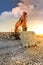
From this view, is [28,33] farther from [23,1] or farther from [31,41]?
[23,1]

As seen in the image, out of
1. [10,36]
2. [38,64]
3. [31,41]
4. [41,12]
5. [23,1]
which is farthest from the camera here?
[10,36]

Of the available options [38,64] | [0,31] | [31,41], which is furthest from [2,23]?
[38,64]

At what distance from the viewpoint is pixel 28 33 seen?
5.76 metres

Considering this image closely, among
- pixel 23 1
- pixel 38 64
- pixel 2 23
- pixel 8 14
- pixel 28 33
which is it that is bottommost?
pixel 38 64

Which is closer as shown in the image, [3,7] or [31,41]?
[31,41]

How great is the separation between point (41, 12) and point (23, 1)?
123 cm

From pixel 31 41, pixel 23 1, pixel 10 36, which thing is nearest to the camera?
pixel 31 41

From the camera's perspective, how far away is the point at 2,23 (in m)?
7.21

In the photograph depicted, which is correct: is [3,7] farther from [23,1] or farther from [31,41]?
[31,41]

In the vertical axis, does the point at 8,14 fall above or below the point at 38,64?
above

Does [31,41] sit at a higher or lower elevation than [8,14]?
lower

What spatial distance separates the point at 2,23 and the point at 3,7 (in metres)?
0.84

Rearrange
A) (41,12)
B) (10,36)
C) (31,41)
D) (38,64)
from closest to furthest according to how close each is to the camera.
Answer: (38,64) → (31,41) → (41,12) → (10,36)

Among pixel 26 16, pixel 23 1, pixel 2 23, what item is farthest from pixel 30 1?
pixel 2 23
